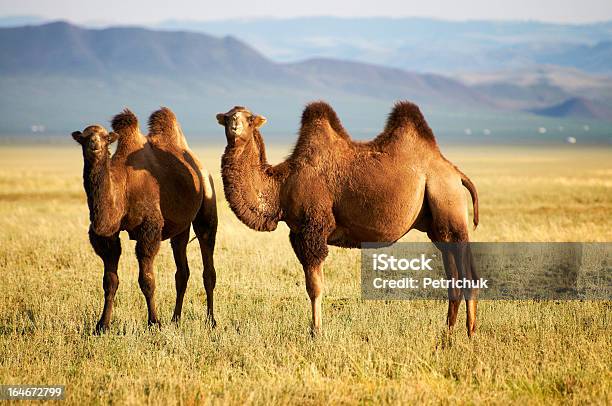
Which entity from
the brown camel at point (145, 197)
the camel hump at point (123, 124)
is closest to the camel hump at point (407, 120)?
the brown camel at point (145, 197)

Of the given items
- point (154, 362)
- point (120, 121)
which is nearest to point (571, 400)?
point (154, 362)

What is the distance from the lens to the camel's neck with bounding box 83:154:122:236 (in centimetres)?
1038

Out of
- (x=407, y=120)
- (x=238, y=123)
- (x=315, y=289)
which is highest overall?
(x=407, y=120)

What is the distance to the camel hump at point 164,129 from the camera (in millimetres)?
12000

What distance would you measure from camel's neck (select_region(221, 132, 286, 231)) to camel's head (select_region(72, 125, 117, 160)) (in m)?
1.26

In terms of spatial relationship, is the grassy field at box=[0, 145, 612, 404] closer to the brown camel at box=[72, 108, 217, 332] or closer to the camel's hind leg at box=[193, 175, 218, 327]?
the camel's hind leg at box=[193, 175, 218, 327]

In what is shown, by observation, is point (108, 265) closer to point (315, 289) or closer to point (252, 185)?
point (252, 185)

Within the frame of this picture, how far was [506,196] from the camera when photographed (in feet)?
115

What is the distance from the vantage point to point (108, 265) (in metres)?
11.1

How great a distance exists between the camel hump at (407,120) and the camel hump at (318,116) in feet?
1.87

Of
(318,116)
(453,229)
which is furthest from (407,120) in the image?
(453,229)

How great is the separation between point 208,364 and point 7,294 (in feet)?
15.6

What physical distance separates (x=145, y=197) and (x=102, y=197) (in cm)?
69

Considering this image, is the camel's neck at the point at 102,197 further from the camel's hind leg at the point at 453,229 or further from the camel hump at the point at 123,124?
the camel's hind leg at the point at 453,229
